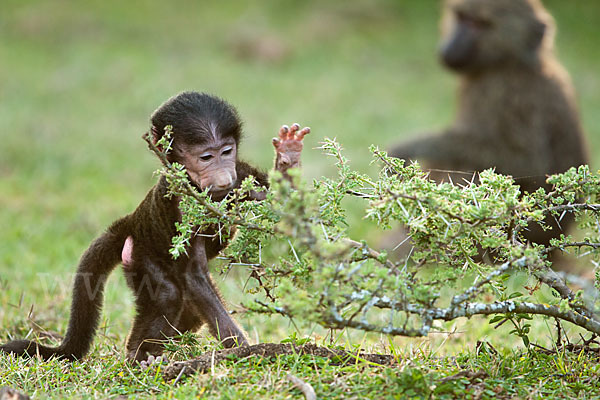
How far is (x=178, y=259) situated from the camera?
333 cm

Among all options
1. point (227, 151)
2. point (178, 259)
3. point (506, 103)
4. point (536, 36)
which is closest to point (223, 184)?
point (227, 151)

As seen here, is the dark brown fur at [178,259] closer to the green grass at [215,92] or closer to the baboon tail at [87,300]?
the baboon tail at [87,300]

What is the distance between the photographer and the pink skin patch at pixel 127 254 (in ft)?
11.1

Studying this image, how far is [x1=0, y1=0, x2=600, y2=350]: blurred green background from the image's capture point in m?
5.81

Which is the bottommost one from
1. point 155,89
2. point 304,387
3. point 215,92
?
point 304,387

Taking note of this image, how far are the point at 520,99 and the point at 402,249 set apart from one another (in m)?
1.69

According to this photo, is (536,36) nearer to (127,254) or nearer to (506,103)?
(506,103)

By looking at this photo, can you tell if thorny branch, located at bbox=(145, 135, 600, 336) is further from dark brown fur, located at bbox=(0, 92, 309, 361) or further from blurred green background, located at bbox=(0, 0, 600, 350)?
blurred green background, located at bbox=(0, 0, 600, 350)

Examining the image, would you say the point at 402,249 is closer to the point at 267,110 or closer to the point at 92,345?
the point at 92,345

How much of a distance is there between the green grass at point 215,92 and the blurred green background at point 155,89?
0.03 meters

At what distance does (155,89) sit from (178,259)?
8.14 meters

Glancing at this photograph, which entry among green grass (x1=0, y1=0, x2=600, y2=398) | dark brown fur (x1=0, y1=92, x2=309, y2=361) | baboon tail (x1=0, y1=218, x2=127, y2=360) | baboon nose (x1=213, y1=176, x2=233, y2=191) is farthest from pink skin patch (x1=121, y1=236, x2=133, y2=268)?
baboon nose (x1=213, y1=176, x2=233, y2=191)

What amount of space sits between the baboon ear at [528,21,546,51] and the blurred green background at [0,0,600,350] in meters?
2.30

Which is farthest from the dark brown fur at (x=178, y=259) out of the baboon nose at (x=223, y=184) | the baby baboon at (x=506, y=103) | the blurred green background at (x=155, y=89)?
the baby baboon at (x=506, y=103)
